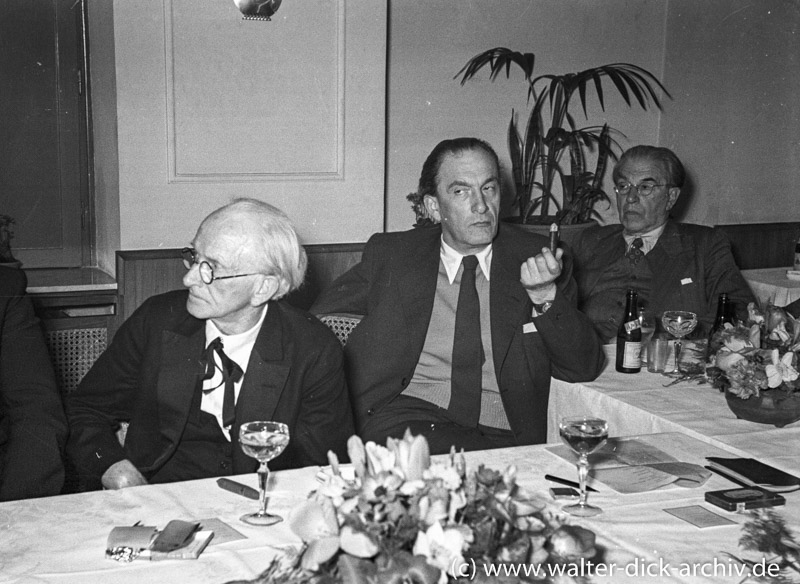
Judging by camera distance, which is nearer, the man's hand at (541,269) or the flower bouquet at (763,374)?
the flower bouquet at (763,374)

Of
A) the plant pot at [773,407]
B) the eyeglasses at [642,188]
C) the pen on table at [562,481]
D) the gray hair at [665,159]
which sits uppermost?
the gray hair at [665,159]

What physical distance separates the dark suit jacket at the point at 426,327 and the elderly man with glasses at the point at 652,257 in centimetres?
98

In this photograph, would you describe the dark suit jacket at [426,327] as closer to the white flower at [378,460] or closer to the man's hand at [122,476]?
the man's hand at [122,476]

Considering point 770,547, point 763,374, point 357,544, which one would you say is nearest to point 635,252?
point 763,374

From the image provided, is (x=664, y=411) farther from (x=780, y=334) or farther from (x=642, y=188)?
(x=642, y=188)

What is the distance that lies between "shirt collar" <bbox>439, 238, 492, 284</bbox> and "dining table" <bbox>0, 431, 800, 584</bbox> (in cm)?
110

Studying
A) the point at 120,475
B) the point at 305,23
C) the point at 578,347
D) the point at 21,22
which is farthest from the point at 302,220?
the point at 120,475

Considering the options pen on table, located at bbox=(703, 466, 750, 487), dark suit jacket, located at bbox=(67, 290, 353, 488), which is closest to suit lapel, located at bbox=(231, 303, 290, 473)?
dark suit jacket, located at bbox=(67, 290, 353, 488)

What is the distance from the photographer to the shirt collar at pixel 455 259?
301 cm

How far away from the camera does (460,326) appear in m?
2.93

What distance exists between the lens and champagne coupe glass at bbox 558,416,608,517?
176cm

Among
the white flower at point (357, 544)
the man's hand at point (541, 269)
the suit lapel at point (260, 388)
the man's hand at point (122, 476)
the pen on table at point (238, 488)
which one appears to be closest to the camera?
the white flower at point (357, 544)

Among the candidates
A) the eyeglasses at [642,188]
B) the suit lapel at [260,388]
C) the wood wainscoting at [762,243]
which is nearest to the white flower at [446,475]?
the suit lapel at [260,388]

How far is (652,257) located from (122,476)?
2617 millimetres
